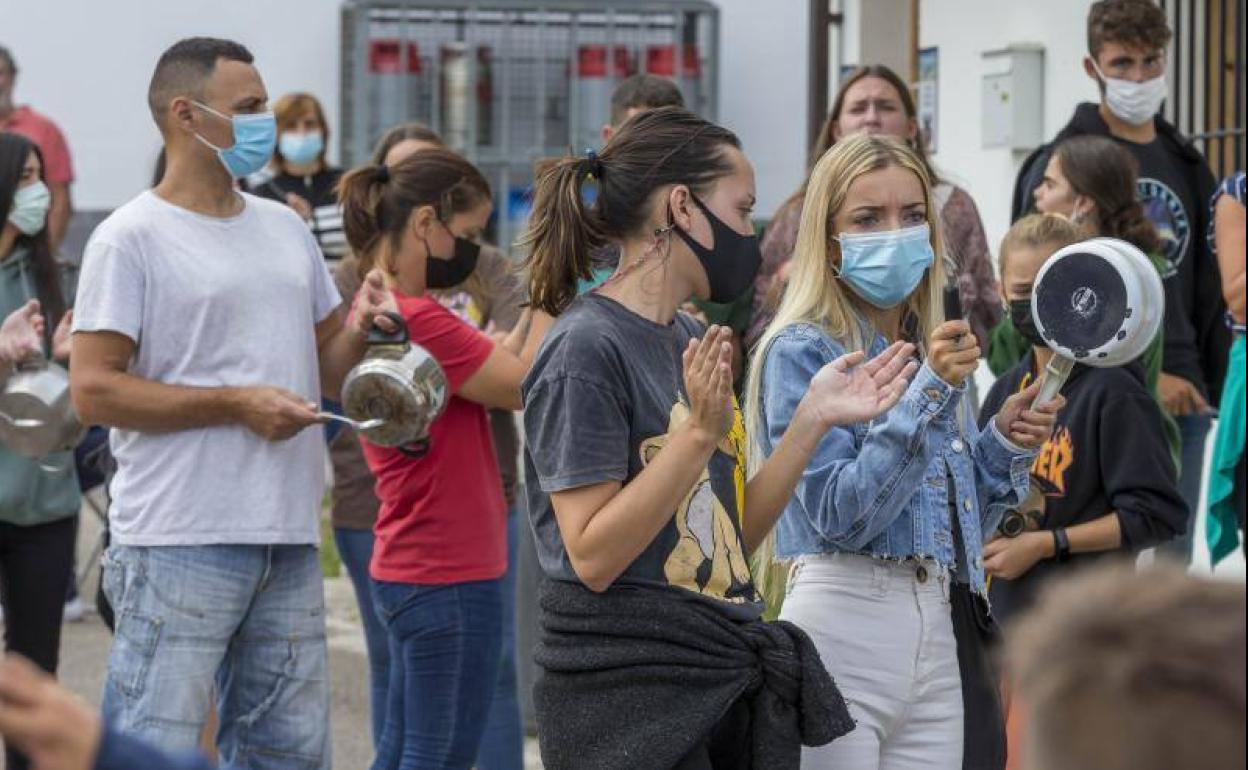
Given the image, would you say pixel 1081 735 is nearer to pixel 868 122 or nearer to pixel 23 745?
pixel 23 745

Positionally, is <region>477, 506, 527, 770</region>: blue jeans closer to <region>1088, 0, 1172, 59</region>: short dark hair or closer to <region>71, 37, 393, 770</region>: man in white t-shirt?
<region>71, 37, 393, 770</region>: man in white t-shirt

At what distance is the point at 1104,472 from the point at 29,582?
111 inches

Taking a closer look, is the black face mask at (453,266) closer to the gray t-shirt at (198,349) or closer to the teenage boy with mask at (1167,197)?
the gray t-shirt at (198,349)

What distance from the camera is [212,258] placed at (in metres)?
4.50

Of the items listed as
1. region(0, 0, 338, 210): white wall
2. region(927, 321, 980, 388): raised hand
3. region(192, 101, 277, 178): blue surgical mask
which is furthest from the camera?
region(0, 0, 338, 210): white wall

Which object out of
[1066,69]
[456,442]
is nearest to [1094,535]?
[456,442]

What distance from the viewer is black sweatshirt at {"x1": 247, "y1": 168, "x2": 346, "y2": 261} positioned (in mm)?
7926

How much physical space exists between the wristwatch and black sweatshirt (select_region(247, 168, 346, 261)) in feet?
12.2

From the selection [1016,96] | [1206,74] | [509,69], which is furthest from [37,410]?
[509,69]

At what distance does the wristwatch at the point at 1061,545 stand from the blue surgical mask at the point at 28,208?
2879 mm

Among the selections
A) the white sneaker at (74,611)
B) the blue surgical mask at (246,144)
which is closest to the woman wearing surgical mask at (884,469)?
the blue surgical mask at (246,144)

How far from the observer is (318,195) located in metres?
8.45

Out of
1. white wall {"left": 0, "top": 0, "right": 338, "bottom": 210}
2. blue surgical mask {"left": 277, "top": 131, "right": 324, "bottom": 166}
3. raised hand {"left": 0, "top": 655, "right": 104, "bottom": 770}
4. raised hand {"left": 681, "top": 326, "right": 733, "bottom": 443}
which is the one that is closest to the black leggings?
raised hand {"left": 681, "top": 326, "right": 733, "bottom": 443}

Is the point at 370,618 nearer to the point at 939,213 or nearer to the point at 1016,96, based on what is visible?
the point at 939,213
